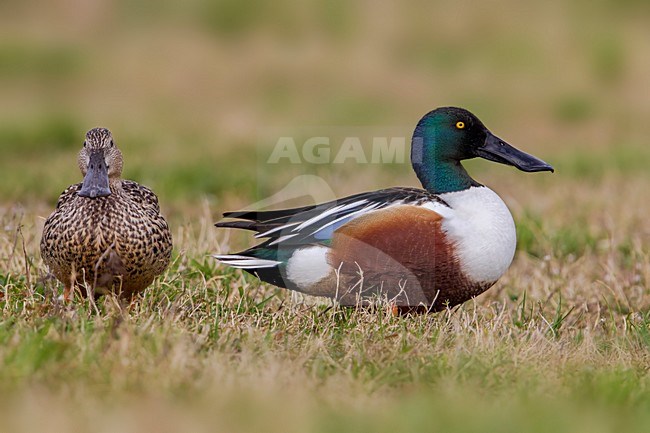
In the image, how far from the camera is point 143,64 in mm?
14227

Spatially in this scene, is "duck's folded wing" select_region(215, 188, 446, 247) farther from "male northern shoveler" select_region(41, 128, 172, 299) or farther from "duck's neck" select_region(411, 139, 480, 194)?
"male northern shoveler" select_region(41, 128, 172, 299)

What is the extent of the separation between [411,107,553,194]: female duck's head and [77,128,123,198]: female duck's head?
1.28 meters

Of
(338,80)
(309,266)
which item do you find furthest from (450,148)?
(338,80)

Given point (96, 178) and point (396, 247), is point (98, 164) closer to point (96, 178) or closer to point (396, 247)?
point (96, 178)

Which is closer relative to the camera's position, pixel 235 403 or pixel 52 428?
pixel 52 428

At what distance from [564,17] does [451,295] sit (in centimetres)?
1220

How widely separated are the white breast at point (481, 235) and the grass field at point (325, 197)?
205mm

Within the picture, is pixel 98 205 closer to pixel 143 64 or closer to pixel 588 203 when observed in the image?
pixel 588 203

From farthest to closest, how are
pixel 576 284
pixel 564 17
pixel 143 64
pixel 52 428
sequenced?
pixel 564 17 < pixel 143 64 < pixel 576 284 < pixel 52 428

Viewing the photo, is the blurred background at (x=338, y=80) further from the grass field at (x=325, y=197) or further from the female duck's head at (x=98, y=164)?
the female duck's head at (x=98, y=164)

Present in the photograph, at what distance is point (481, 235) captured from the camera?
4121 mm

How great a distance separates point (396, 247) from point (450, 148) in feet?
2.08

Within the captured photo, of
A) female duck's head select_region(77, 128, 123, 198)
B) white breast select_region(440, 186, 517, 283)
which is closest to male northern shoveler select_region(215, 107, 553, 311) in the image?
white breast select_region(440, 186, 517, 283)

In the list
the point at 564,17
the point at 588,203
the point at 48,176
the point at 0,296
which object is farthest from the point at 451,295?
the point at 564,17
